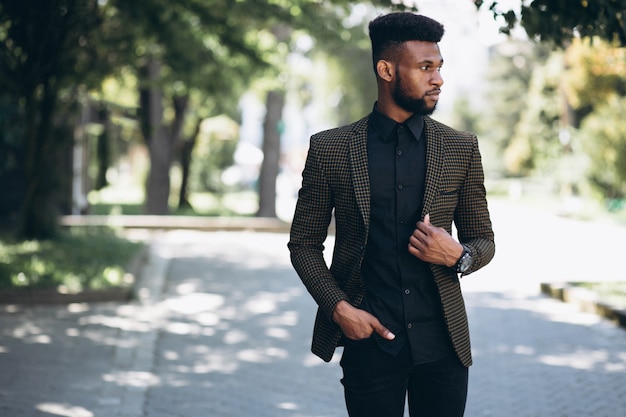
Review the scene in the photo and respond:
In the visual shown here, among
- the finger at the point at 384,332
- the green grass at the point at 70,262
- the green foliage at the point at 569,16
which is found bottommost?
the green grass at the point at 70,262

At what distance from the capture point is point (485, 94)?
70438mm

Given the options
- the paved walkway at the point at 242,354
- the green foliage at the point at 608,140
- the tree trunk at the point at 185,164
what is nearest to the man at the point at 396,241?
the paved walkway at the point at 242,354

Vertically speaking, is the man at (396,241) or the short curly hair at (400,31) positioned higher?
the short curly hair at (400,31)

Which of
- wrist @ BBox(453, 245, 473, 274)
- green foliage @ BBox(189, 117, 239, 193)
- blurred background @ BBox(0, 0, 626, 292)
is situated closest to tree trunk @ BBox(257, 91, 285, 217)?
blurred background @ BBox(0, 0, 626, 292)

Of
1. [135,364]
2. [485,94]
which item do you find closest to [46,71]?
[135,364]

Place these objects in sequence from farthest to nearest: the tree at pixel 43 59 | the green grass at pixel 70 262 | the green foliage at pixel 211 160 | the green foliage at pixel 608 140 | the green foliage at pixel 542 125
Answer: the green foliage at pixel 542 125 < the green foliage at pixel 211 160 < the green foliage at pixel 608 140 < the tree at pixel 43 59 < the green grass at pixel 70 262

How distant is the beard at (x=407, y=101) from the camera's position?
10.5ft

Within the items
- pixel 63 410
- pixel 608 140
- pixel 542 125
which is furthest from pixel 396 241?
pixel 542 125

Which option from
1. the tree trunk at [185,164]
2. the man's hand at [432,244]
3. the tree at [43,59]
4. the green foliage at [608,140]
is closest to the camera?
the man's hand at [432,244]

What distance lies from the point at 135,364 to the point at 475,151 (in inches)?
198

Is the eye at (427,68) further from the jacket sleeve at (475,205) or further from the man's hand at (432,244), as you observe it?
the man's hand at (432,244)

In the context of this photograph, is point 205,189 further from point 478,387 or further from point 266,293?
point 478,387

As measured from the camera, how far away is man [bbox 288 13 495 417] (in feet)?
10.3

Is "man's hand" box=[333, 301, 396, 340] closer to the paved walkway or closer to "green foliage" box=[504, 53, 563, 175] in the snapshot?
the paved walkway
